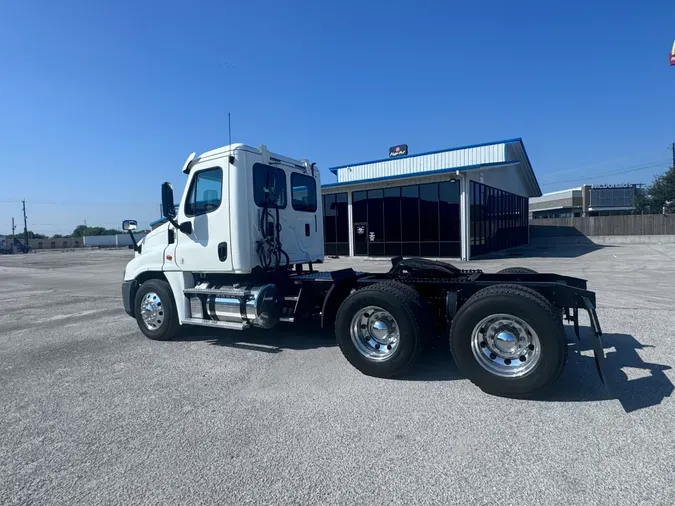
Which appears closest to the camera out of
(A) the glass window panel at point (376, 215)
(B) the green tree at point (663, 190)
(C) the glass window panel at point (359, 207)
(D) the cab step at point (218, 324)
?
(D) the cab step at point (218, 324)

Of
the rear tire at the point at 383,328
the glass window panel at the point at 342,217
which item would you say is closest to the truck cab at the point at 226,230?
the rear tire at the point at 383,328

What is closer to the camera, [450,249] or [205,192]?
[205,192]

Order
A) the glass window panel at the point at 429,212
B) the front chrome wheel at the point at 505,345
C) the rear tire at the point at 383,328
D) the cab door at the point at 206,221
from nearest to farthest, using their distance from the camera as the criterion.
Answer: the front chrome wheel at the point at 505,345 → the rear tire at the point at 383,328 → the cab door at the point at 206,221 → the glass window panel at the point at 429,212

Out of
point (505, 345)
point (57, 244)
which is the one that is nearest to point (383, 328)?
point (505, 345)

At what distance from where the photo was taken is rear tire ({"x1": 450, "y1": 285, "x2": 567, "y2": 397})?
3.91 m

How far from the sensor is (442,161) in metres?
26.9

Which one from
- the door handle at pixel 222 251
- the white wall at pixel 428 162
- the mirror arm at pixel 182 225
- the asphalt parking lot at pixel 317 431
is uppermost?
the white wall at pixel 428 162

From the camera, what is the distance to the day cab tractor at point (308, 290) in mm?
4148

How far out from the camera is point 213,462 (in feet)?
10.1

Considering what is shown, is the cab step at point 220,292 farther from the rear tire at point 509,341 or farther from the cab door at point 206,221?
the rear tire at point 509,341

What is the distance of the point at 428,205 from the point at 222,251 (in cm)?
1783

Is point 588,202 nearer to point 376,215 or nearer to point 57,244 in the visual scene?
point 376,215

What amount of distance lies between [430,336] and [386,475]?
6.81 ft

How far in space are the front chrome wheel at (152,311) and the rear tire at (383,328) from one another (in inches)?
126
